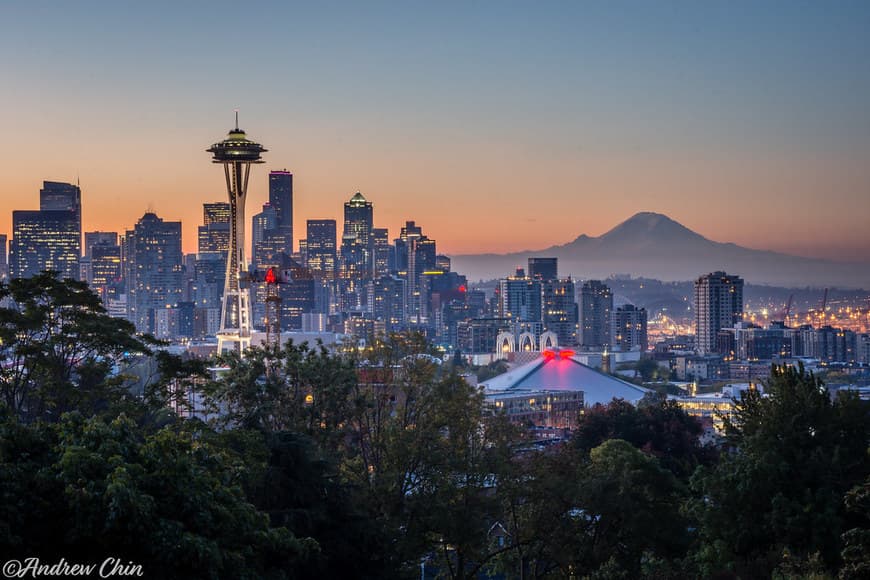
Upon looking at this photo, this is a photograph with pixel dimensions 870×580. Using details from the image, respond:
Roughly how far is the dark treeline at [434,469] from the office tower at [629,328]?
154963 mm

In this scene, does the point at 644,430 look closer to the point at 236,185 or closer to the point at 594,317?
the point at 236,185

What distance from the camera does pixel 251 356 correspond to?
23062 millimetres

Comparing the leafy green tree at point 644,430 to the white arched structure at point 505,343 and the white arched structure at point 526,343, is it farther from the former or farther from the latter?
the white arched structure at point 526,343

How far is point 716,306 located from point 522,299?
108 feet

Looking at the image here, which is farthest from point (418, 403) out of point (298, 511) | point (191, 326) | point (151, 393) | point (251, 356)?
point (191, 326)

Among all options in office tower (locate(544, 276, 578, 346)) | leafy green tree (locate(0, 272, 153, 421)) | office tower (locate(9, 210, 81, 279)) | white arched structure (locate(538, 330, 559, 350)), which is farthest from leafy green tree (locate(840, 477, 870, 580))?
office tower (locate(544, 276, 578, 346))

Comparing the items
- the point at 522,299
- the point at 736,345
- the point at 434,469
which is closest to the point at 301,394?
the point at 434,469

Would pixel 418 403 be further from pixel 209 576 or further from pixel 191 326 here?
pixel 191 326

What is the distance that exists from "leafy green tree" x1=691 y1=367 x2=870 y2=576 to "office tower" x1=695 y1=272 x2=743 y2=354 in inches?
5831

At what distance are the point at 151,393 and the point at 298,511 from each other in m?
5.48

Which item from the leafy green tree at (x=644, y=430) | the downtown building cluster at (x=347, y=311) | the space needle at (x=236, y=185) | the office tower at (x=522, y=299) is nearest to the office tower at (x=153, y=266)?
the downtown building cluster at (x=347, y=311)

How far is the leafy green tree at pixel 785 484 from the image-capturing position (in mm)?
19438

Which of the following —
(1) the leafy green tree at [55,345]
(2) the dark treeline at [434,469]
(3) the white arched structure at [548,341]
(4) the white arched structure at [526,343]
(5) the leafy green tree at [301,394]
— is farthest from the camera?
(4) the white arched structure at [526,343]

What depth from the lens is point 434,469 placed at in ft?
67.4
